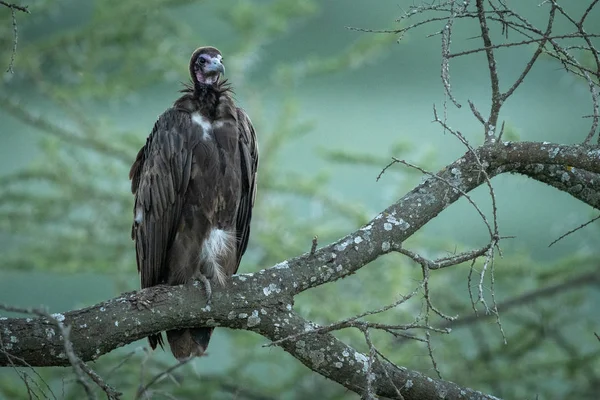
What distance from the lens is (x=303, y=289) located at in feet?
10.1

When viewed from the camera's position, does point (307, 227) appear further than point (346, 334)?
Yes

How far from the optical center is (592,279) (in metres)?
5.60

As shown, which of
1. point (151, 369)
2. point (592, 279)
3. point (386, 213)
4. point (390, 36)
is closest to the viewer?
point (386, 213)

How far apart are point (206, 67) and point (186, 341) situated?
4.00ft

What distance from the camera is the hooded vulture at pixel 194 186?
3.72 meters

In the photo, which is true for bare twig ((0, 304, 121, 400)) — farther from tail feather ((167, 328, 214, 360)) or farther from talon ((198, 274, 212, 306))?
tail feather ((167, 328, 214, 360))

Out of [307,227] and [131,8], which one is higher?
[131,8]

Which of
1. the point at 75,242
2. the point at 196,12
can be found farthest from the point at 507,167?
the point at 196,12

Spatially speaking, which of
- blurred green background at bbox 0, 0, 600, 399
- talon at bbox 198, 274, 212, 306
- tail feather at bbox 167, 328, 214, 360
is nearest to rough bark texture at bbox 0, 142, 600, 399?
talon at bbox 198, 274, 212, 306

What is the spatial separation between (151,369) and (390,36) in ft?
9.79

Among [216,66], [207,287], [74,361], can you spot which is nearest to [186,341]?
[207,287]

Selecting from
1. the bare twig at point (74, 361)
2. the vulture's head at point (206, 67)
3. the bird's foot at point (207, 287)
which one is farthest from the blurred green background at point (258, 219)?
the bare twig at point (74, 361)

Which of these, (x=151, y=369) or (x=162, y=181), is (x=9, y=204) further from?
(x=162, y=181)

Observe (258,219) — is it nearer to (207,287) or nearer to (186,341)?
(186,341)
